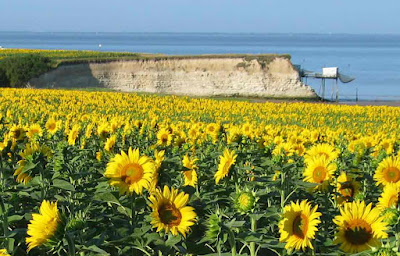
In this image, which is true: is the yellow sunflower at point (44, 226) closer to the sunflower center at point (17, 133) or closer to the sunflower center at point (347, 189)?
the sunflower center at point (347, 189)

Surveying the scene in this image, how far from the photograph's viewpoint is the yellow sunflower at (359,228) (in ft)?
8.43

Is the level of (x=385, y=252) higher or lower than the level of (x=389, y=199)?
higher

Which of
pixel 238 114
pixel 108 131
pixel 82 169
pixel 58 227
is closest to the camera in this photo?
pixel 58 227

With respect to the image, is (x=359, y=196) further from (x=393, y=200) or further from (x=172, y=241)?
(x=172, y=241)

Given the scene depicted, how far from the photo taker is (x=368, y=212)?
2576 mm

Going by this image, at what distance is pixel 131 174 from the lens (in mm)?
3066

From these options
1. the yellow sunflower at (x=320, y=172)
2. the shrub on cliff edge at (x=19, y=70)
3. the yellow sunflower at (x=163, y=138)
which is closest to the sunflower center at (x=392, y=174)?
the yellow sunflower at (x=320, y=172)

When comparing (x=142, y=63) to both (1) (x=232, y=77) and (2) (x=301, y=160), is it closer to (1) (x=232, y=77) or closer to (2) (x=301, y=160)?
(1) (x=232, y=77)

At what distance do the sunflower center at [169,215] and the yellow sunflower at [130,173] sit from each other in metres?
0.33

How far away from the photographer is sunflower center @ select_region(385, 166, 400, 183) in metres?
3.79

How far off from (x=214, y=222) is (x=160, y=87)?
44.3 meters

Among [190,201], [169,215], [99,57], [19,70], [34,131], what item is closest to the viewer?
[169,215]

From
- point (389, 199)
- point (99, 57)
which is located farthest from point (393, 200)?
point (99, 57)

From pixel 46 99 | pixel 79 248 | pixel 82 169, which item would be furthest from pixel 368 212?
pixel 46 99
